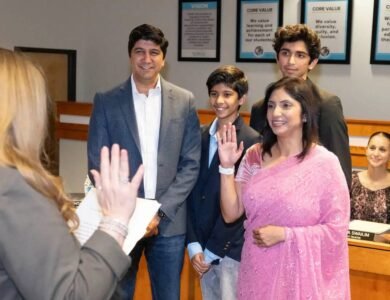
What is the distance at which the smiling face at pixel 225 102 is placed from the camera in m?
2.29

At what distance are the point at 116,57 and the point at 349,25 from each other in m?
2.35

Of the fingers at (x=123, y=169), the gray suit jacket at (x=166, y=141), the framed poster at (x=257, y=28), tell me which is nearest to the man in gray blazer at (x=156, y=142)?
the gray suit jacket at (x=166, y=141)

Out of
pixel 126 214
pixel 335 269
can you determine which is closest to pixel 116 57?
pixel 335 269

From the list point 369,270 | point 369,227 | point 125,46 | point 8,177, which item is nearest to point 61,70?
point 125,46

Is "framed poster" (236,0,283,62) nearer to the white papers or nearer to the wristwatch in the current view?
the white papers

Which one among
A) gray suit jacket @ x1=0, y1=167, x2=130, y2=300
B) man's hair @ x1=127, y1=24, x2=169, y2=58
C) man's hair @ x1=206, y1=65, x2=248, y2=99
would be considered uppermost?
man's hair @ x1=127, y1=24, x2=169, y2=58

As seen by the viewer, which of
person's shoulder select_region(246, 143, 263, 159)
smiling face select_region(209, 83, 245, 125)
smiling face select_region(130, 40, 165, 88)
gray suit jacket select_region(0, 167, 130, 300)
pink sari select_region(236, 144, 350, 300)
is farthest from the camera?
smiling face select_region(130, 40, 165, 88)

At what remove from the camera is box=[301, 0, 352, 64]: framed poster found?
4.41 meters

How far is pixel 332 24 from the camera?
447 centimetres

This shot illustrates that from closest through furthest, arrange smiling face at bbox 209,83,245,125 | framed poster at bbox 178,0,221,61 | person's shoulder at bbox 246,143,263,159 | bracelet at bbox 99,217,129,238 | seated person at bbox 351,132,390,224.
A: bracelet at bbox 99,217,129,238 → person's shoulder at bbox 246,143,263,159 → smiling face at bbox 209,83,245,125 → seated person at bbox 351,132,390,224 → framed poster at bbox 178,0,221,61

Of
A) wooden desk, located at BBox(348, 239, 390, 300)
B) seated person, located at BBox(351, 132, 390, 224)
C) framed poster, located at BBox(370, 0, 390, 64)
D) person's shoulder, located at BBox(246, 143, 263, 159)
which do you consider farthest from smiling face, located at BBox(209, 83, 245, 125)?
framed poster, located at BBox(370, 0, 390, 64)

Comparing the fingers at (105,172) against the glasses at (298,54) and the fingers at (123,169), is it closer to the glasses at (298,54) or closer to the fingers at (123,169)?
the fingers at (123,169)

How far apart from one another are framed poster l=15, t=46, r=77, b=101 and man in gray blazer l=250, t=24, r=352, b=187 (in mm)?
3355

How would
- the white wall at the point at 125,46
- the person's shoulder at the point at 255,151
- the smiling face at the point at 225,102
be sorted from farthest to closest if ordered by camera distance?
the white wall at the point at 125,46, the smiling face at the point at 225,102, the person's shoulder at the point at 255,151
